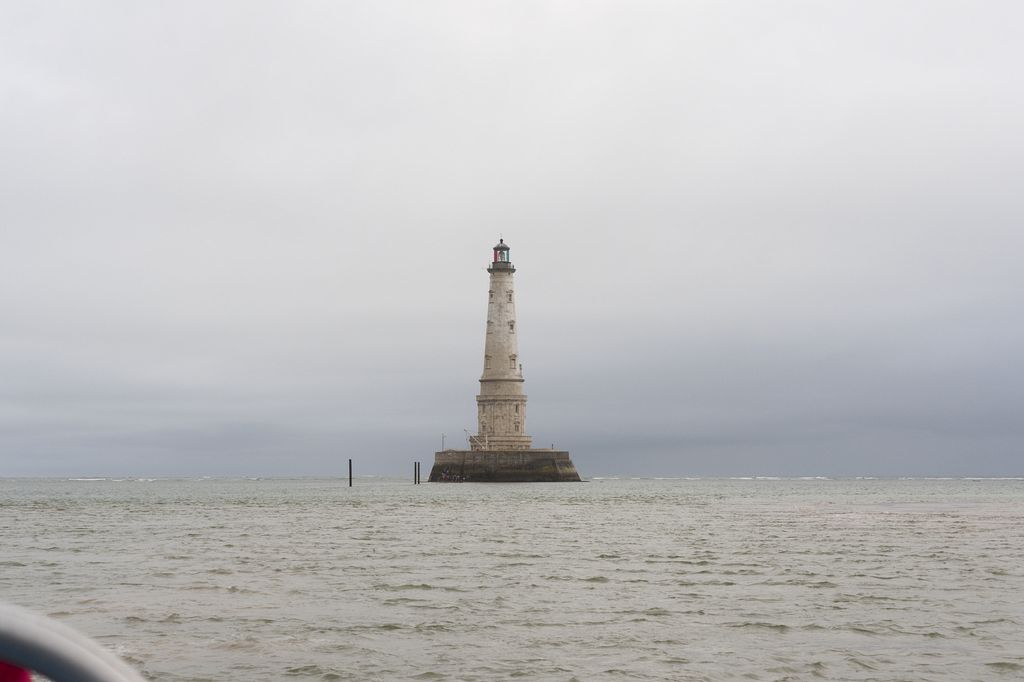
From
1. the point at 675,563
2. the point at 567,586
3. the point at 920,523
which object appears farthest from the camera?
the point at 920,523

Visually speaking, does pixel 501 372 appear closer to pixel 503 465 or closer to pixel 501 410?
pixel 501 410

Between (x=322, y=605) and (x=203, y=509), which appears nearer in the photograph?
(x=322, y=605)

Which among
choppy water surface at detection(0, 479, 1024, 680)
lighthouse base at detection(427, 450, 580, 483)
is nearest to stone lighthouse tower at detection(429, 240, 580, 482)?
lighthouse base at detection(427, 450, 580, 483)

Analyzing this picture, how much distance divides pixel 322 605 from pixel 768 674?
7695mm

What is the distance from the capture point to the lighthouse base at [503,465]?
9162 cm

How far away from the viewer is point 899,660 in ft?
43.0

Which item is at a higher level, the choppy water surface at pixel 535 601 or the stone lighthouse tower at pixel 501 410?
the stone lighthouse tower at pixel 501 410

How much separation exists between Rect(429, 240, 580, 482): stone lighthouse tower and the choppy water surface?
53.3 m

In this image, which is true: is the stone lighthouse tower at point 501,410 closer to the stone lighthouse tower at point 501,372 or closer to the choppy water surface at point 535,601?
the stone lighthouse tower at point 501,372

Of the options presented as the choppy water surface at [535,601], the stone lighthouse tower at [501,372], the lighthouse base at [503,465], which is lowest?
the choppy water surface at [535,601]

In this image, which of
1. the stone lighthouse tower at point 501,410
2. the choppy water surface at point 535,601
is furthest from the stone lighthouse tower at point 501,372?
the choppy water surface at point 535,601

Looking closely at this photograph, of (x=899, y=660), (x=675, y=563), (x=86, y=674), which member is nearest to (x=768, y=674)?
(x=899, y=660)

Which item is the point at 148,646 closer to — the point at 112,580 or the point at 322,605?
the point at 322,605

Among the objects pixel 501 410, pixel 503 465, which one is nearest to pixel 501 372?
pixel 501 410
